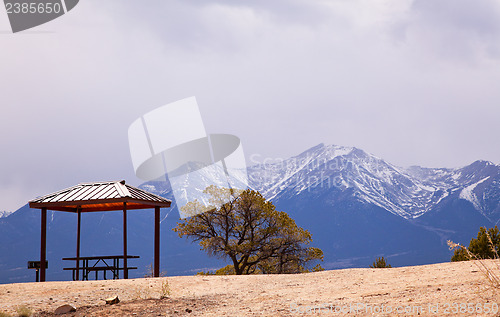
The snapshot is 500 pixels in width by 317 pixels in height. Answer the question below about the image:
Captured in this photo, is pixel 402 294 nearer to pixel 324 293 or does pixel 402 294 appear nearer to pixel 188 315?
pixel 324 293

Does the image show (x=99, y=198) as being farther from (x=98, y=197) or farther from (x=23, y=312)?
(x=23, y=312)

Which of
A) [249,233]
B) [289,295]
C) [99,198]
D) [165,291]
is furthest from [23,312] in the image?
[249,233]

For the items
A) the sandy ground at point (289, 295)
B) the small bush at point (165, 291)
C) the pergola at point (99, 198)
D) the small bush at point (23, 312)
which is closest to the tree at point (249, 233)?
the pergola at point (99, 198)

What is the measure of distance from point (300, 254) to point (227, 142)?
66.6 m

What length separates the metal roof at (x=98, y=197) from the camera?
18612 mm

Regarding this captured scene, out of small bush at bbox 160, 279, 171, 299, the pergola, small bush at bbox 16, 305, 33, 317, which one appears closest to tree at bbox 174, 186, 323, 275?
the pergola

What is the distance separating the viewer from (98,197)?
18.9m

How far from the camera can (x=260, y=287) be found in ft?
43.0

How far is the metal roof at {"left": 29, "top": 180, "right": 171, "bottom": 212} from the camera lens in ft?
61.1

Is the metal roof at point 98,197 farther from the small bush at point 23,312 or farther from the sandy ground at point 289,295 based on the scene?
the small bush at point 23,312

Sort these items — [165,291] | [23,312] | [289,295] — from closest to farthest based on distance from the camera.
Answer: [23,312] < [289,295] < [165,291]

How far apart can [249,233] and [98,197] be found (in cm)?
1556

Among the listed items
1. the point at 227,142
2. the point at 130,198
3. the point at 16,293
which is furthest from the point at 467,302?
the point at 227,142

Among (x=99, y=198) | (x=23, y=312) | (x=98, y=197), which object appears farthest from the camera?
(x=98, y=197)
